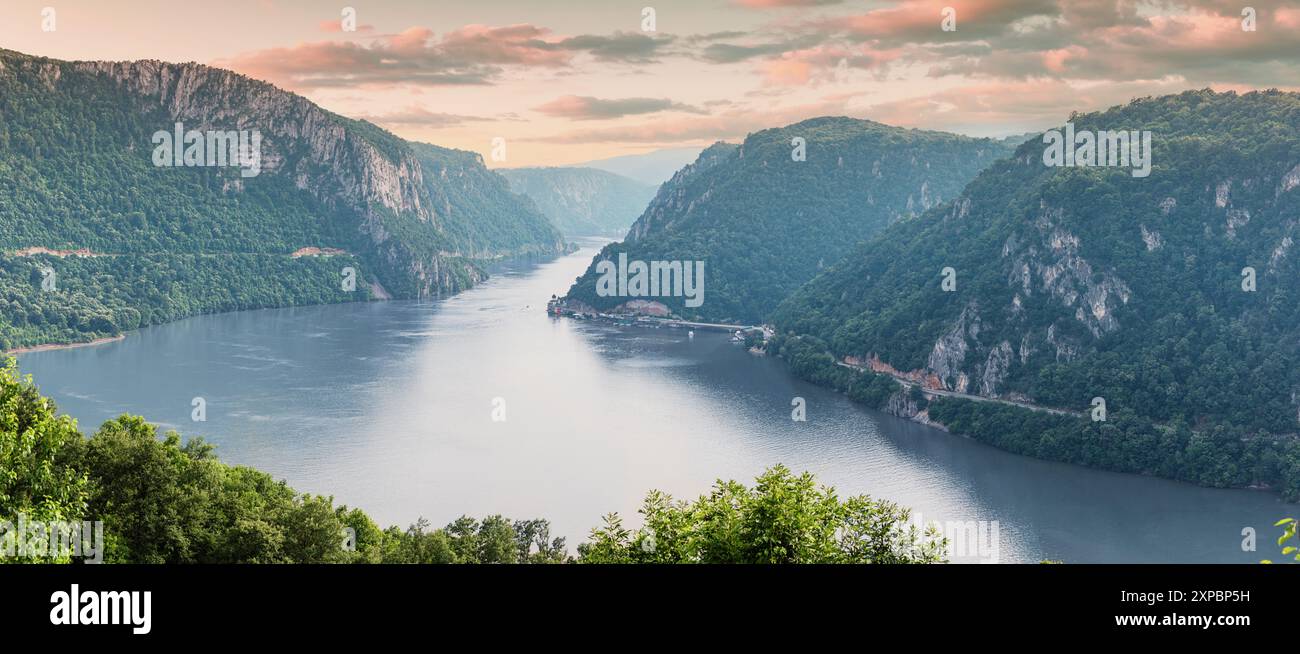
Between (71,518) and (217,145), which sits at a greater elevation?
(217,145)

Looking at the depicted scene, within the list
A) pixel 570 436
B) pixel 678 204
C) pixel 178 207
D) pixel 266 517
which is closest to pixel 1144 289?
pixel 570 436

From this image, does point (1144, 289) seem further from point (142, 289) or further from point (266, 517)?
point (142, 289)

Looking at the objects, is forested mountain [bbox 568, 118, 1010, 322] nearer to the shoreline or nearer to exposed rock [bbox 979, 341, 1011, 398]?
exposed rock [bbox 979, 341, 1011, 398]

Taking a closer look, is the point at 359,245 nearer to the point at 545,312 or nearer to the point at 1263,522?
the point at 545,312

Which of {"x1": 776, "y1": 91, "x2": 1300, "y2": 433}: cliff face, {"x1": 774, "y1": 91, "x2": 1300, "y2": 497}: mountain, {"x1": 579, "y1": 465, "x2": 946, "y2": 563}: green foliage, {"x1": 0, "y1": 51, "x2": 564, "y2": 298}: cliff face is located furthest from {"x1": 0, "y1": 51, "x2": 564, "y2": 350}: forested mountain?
{"x1": 579, "y1": 465, "x2": 946, "y2": 563}: green foliage
